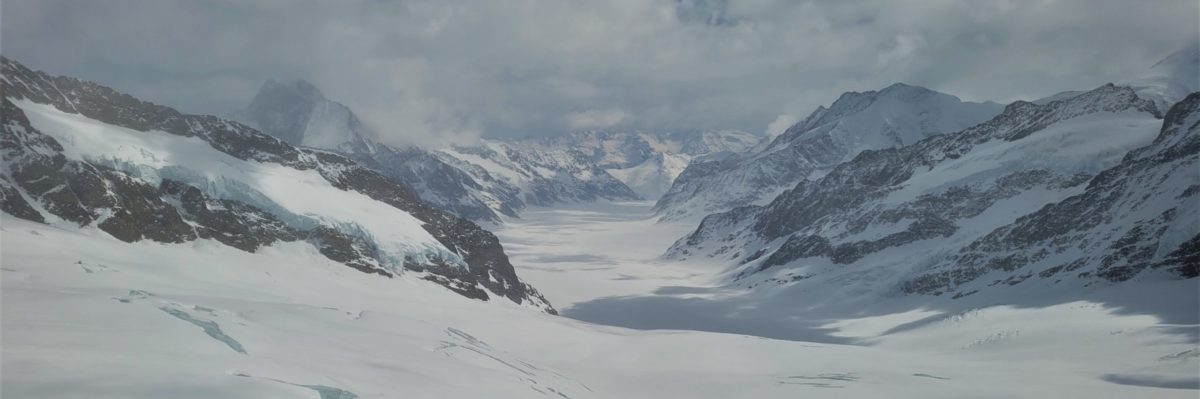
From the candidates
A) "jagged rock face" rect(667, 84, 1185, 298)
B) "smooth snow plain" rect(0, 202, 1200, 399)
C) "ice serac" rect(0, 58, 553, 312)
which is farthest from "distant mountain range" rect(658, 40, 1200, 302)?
"ice serac" rect(0, 58, 553, 312)

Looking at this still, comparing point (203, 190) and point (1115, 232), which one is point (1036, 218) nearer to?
point (1115, 232)

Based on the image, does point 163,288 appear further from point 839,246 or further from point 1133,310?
point 839,246

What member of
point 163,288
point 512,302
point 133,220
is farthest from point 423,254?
point 163,288

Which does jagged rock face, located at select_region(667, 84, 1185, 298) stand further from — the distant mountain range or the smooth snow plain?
the smooth snow plain

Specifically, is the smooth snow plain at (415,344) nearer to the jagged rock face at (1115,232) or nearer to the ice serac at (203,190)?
the ice serac at (203,190)

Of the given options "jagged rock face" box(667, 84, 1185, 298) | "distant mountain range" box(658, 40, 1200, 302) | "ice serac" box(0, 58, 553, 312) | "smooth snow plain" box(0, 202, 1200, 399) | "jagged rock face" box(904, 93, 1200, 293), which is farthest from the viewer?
"jagged rock face" box(667, 84, 1185, 298)

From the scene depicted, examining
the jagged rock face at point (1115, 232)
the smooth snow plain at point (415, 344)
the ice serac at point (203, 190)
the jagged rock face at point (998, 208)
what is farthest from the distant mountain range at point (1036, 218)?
the ice serac at point (203, 190)

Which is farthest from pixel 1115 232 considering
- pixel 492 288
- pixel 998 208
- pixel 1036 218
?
pixel 492 288
